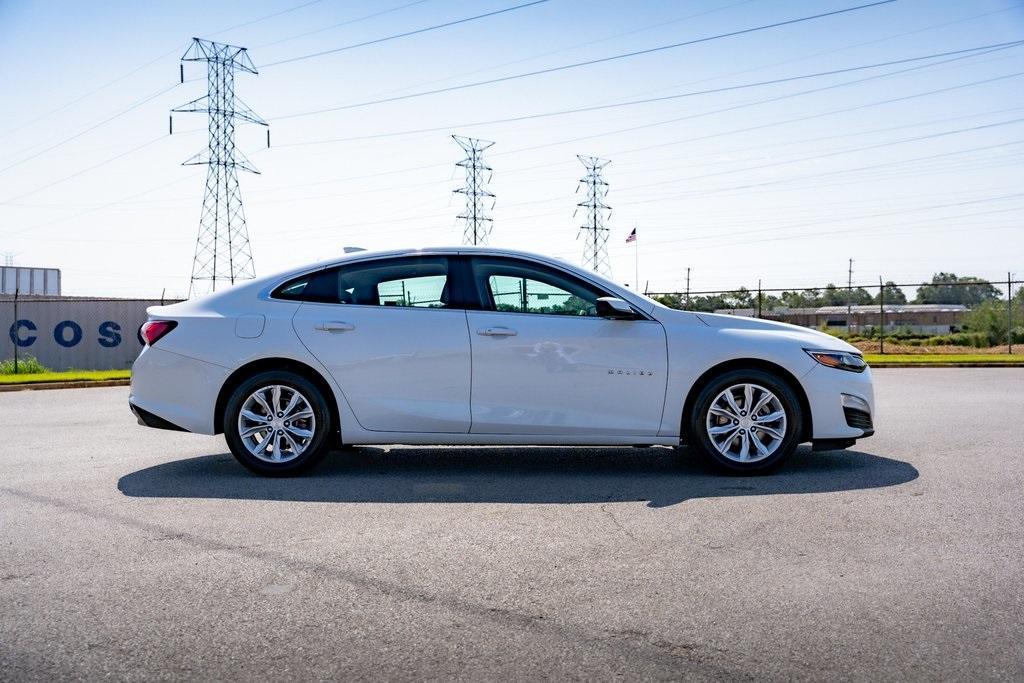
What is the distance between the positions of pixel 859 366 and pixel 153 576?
199 inches

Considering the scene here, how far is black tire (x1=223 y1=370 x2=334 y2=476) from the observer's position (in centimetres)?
647

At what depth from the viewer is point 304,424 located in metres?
6.53

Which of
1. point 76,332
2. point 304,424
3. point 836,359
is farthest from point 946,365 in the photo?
point 76,332

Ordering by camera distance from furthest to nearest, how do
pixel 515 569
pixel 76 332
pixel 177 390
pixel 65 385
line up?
pixel 76 332 → pixel 65 385 → pixel 177 390 → pixel 515 569

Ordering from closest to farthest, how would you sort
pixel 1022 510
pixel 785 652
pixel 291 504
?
pixel 785 652 < pixel 1022 510 < pixel 291 504

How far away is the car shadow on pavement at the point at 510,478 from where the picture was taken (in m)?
5.86

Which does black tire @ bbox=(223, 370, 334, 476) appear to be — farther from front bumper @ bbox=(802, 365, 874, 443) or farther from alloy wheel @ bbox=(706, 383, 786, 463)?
front bumper @ bbox=(802, 365, 874, 443)

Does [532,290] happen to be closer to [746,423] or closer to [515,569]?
[746,423]

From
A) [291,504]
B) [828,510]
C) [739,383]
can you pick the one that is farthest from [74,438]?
[828,510]

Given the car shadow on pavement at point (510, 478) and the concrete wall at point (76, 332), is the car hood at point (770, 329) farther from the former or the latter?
the concrete wall at point (76, 332)

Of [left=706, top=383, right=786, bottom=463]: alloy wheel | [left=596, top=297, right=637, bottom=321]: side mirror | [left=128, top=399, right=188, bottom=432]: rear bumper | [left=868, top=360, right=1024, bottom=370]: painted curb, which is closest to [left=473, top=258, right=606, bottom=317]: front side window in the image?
[left=596, top=297, right=637, bottom=321]: side mirror

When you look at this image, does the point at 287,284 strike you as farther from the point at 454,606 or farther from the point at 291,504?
the point at 454,606

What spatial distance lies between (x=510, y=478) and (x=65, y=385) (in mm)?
12425

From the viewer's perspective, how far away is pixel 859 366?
6773 mm
